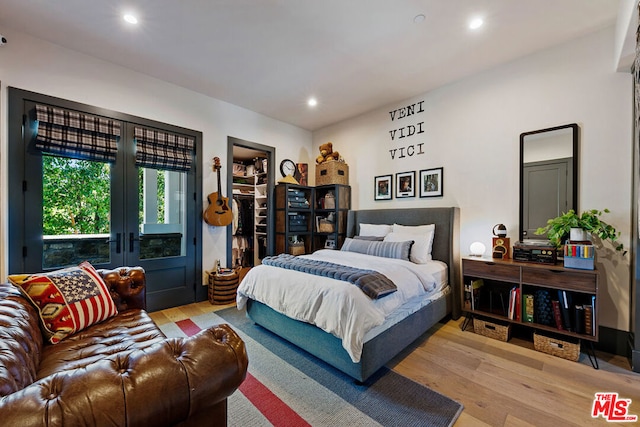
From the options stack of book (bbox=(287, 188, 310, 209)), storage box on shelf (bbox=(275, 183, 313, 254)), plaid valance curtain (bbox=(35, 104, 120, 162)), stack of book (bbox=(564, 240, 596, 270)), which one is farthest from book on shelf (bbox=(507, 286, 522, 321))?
plaid valance curtain (bbox=(35, 104, 120, 162))

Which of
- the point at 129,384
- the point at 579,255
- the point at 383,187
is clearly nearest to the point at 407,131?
the point at 383,187

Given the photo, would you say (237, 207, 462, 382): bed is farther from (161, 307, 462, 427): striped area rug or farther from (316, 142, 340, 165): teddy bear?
(316, 142, 340, 165): teddy bear

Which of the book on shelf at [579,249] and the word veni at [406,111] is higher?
the word veni at [406,111]

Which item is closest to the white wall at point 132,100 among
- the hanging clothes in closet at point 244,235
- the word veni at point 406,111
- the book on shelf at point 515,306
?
the hanging clothes in closet at point 244,235

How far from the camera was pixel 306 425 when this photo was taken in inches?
60.8

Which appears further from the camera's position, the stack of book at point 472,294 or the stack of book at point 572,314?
the stack of book at point 472,294

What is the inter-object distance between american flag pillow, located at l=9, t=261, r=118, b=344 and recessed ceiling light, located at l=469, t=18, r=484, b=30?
359 centimetres

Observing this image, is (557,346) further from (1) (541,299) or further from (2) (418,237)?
(2) (418,237)

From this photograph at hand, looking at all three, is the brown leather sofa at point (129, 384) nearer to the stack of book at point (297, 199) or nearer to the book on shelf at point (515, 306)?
the book on shelf at point (515, 306)

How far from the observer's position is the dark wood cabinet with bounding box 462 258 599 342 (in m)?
2.17

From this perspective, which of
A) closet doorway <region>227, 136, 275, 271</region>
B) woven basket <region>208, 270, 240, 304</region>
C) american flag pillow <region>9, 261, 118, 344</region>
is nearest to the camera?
american flag pillow <region>9, 261, 118, 344</region>

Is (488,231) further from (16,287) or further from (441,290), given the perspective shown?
(16,287)

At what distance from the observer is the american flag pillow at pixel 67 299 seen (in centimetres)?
152
